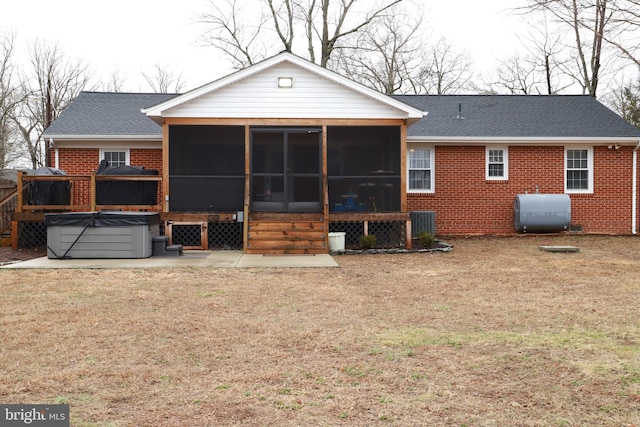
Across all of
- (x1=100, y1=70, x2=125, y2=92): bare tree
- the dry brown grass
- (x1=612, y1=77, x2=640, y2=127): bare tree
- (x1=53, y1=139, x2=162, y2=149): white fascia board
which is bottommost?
the dry brown grass

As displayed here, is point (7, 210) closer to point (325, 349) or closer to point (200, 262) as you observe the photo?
point (200, 262)

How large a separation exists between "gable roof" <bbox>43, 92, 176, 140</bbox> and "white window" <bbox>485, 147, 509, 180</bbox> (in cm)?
967

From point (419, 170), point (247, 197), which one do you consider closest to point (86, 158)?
point (247, 197)

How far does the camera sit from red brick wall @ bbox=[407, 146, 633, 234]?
1775 centimetres

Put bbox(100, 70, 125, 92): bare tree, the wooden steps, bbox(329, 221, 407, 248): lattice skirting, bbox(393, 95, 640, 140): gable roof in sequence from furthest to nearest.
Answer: bbox(100, 70, 125, 92): bare tree → bbox(393, 95, 640, 140): gable roof → bbox(329, 221, 407, 248): lattice skirting → the wooden steps

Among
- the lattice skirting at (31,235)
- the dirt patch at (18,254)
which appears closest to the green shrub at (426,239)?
the dirt patch at (18,254)

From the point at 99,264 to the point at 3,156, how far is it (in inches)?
1236

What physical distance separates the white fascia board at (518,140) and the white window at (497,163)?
318 mm

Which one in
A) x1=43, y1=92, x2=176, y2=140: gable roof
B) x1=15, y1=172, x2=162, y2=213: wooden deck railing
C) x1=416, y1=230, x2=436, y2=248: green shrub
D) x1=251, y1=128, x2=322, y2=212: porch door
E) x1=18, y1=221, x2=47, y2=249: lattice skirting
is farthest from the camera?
x1=251, y1=128, x2=322, y2=212: porch door

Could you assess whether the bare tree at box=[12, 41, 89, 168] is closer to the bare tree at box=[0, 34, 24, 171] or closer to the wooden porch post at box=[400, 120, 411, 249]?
the bare tree at box=[0, 34, 24, 171]

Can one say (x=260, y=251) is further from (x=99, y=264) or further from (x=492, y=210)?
(x=492, y=210)

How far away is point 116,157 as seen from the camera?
17.5 m

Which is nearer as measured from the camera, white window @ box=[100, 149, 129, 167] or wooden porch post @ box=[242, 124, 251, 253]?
wooden porch post @ box=[242, 124, 251, 253]

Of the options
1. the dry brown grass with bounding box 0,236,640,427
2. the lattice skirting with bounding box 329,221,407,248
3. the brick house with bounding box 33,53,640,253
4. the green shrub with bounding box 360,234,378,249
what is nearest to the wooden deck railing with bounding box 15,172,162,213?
the brick house with bounding box 33,53,640,253
